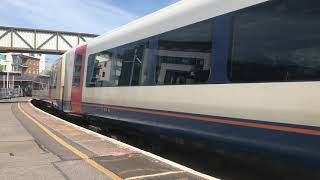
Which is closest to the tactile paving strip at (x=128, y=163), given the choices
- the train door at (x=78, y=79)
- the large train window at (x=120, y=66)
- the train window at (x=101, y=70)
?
the large train window at (x=120, y=66)

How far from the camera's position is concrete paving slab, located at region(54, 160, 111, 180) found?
705 cm

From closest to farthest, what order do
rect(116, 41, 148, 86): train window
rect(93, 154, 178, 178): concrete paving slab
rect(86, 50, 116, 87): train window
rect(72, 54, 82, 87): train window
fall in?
1. rect(93, 154, 178, 178): concrete paving slab
2. rect(116, 41, 148, 86): train window
3. rect(86, 50, 116, 87): train window
4. rect(72, 54, 82, 87): train window

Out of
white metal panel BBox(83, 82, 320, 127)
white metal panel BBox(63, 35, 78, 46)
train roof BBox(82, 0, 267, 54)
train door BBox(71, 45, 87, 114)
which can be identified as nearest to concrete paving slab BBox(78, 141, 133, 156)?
white metal panel BBox(83, 82, 320, 127)

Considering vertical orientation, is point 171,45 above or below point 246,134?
above

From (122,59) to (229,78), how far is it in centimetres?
545

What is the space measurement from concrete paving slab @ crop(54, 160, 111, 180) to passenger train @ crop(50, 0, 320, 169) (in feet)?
5.84

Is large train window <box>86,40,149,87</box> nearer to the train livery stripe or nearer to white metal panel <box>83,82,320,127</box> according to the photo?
white metal panel <box>83,82,320,127</box>

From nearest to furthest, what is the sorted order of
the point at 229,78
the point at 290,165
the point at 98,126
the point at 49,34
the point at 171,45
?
the point at 290,165 → the point at 229,78 → the point at 171,45 → the point at 98,126 → the point at 49,34

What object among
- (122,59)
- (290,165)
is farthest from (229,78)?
(122,59)

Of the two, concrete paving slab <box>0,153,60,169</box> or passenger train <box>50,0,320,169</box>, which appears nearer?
passenger train <box>50,0,320,169</box>

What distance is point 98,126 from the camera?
1513 cm

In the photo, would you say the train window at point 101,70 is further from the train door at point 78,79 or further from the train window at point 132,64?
the train door at point 78,79

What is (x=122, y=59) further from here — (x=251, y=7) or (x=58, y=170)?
(x=251, y=7)

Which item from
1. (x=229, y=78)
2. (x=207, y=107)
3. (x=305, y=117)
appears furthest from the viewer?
(x=207, y=107)
